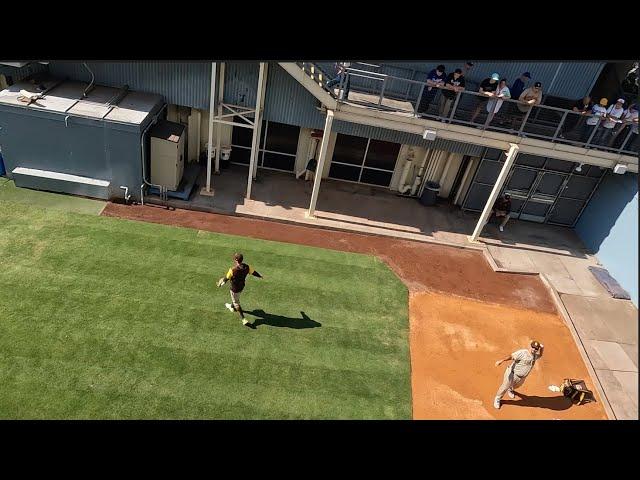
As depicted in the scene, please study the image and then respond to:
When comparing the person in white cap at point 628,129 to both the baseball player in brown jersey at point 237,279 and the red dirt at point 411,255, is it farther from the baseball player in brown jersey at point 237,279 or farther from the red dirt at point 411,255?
the baseball player in brown jersey at point 237,279

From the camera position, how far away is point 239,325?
10320mm

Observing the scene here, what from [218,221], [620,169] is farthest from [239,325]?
[620,169]

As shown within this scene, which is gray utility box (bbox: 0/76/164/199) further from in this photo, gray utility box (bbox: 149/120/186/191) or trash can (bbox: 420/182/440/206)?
trash can (bbox: 420/182/440/206)

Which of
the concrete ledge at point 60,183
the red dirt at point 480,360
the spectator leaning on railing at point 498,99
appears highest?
the spectator leaning on railing at point 498,99

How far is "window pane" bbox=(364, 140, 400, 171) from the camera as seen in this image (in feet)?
54.7

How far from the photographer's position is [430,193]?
1684cm

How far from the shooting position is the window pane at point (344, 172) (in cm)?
1717

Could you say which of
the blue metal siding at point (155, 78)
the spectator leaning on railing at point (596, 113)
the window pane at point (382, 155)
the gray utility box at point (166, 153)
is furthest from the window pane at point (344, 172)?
the spectator leaning on railing at point (596, 113)

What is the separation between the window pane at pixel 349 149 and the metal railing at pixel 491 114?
2.15m

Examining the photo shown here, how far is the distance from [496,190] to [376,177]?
4.52 meters

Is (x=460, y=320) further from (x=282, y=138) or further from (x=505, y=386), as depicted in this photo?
(x=282, y=138)
